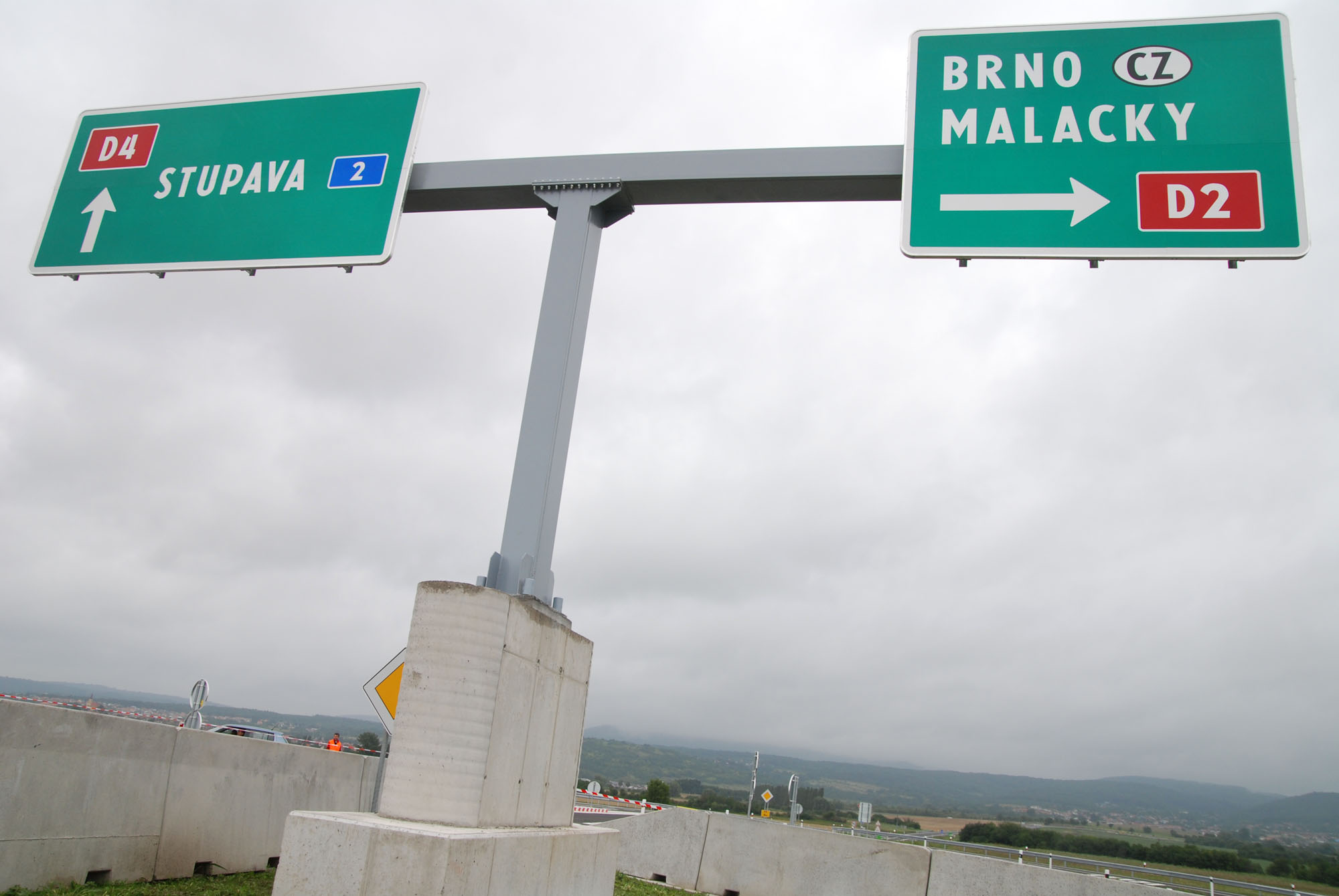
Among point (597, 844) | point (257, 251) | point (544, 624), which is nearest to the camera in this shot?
→ point (544, 624)

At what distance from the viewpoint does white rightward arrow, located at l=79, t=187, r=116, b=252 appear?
264 inches

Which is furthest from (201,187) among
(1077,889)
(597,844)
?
(1077,889)

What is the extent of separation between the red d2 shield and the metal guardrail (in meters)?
7.41

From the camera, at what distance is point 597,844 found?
17.8 ft

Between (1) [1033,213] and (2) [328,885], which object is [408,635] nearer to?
(2) [328,885]

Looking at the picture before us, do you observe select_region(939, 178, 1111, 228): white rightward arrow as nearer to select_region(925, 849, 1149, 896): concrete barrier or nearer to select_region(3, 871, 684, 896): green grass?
select_region(3, 871, 684, 896): green grass

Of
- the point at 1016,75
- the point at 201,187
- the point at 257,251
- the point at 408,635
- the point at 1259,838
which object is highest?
the point at 1016,75

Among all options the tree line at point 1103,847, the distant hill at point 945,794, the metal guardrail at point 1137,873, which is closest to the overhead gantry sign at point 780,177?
the metal guardrail at point 1137,873

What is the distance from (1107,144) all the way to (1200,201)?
62cm

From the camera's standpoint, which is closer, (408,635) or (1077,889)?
(408,635)

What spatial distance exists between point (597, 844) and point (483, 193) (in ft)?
15.3

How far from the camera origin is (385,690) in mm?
8320

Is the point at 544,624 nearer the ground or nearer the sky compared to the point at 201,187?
nearer the ground

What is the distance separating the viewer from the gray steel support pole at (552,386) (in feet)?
17.5
